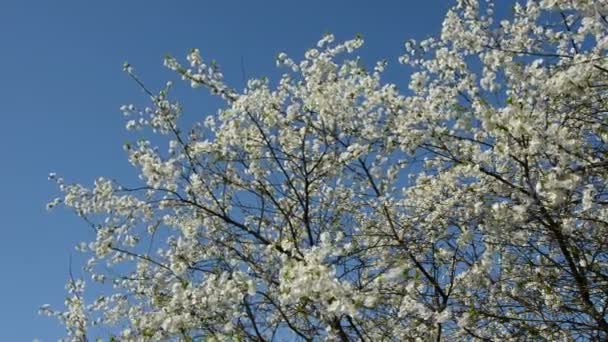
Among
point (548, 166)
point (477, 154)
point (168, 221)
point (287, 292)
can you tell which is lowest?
point (287, 292)

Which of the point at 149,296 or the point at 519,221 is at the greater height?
the point at 149,296

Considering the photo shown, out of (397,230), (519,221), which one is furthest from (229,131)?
(519,221)

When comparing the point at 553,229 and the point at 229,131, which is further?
the point at 229,131

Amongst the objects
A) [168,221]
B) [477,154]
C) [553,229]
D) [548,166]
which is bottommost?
[553,229]

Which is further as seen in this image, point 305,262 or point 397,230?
point 397,230

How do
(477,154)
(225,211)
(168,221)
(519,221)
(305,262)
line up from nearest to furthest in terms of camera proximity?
1. (305,262)
2. (519,221)
3. (477,154)
4. (225,211)
5. (168,221)

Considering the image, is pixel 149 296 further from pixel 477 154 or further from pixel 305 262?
pixel 477 154

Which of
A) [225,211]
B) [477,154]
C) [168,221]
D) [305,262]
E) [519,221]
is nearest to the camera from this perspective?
[305,262]

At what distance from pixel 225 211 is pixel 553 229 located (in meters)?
2.96

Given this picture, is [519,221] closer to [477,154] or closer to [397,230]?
[477,154]

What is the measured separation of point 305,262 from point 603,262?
3.15 metres

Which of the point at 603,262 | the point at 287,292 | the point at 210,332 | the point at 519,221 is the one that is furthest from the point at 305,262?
the point at 603,262

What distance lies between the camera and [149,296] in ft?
23.2

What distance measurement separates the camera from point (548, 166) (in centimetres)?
580
